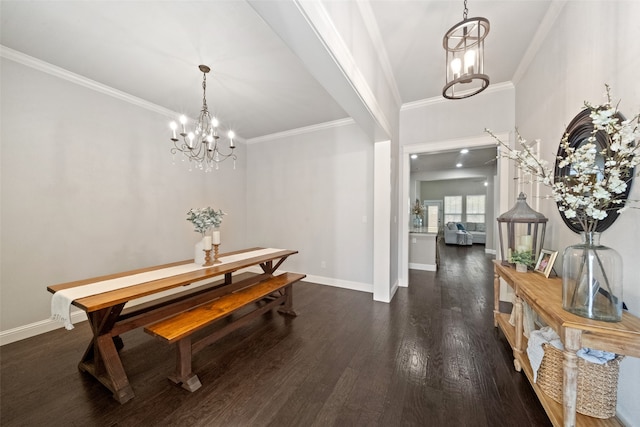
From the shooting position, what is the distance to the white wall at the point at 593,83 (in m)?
1.20

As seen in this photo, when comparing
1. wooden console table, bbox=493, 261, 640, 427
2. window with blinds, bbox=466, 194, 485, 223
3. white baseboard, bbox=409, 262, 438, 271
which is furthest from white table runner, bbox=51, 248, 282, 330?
window with blinds, bbox=466, 194, 485, 223

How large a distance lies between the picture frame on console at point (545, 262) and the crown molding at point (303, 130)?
2.97 metres

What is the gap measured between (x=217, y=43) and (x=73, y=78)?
1901 millimetres

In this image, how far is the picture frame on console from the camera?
5.64 ft

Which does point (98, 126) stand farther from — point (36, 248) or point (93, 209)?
Answer: point (36, 248)

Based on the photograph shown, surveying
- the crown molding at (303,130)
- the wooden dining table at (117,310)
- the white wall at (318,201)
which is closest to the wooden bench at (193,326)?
the wooden dining table at (117,310)

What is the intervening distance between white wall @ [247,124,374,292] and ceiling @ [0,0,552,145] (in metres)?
0.99

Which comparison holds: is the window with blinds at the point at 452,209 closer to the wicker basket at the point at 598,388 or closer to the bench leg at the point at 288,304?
the bench leg at the point at 288,304

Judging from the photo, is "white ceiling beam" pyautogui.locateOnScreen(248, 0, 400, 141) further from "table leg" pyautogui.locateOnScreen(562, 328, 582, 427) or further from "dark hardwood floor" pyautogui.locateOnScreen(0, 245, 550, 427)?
"dark hardwood floor" pyautogui.locateOnScreen(0, 245, 550, 427)

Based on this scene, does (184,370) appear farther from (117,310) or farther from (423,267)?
(423,267)

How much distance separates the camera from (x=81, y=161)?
263 centimetres

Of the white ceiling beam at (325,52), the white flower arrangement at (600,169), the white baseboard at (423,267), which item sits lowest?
the white baseboard at (423,267)

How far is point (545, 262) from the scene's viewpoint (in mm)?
1833

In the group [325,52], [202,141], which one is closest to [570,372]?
[325,52]
